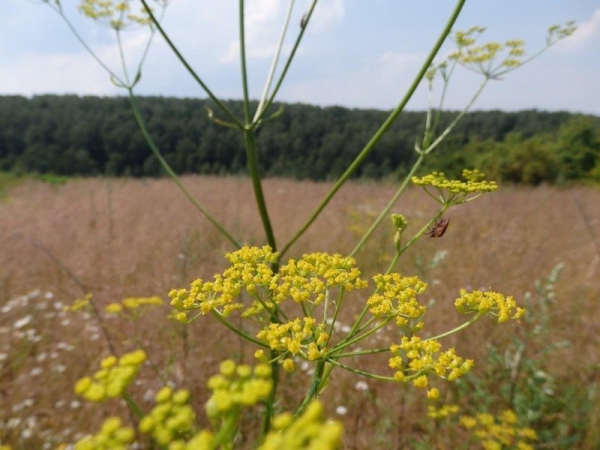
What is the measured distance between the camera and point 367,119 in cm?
2794

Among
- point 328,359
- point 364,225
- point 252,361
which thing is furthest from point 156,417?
point 364,225

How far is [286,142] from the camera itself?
2712 centimetres

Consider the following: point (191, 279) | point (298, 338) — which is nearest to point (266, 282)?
point (298, 338)

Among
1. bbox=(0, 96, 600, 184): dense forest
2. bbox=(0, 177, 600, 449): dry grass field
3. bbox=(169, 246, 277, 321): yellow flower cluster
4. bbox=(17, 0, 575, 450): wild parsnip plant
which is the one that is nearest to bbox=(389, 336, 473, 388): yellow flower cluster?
bbox=(17, 0, 575, 450): wild parsnip plant

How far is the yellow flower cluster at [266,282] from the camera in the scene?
1268mm

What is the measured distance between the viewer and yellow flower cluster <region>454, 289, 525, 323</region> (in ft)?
4.16

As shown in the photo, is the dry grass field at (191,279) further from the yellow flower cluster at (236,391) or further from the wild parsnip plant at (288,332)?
the yellow flower cluster at (236,391)

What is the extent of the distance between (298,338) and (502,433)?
236 centimetres

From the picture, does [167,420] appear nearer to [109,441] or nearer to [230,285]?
[109,441]

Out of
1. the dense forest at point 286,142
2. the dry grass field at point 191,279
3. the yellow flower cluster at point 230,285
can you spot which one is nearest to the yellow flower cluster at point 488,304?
the yellow flower cluster at point 230,285

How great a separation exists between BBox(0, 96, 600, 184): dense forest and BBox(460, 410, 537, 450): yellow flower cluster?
562 inches

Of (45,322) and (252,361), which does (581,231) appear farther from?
(45,322)

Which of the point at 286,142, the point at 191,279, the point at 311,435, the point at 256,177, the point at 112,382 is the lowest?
the point at 286,142

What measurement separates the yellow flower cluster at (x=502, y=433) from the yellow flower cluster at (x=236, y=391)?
242cm
